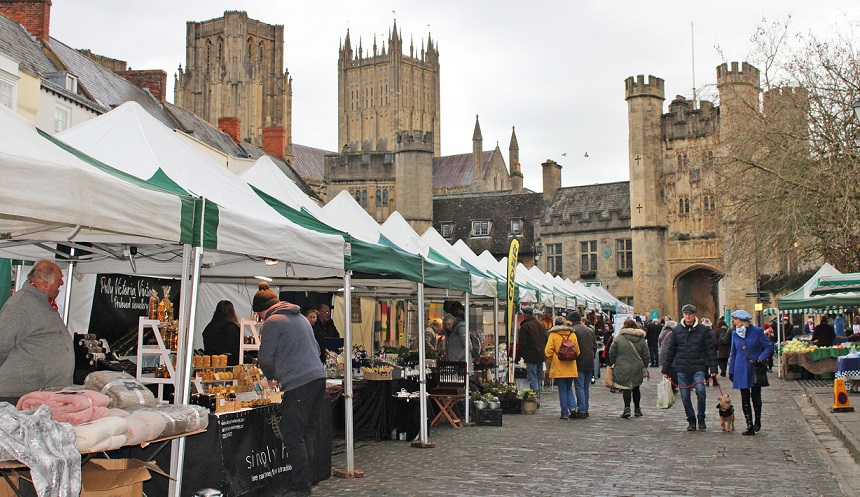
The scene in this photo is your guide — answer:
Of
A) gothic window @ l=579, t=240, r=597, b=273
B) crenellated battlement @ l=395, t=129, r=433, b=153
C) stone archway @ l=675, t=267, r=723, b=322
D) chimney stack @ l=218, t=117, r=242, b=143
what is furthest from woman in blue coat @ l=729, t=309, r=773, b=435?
crenellated battlement @ l=395, t=129, r=433, b=153

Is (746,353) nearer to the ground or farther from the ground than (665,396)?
farther from the ground

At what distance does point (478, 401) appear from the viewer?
13.8m

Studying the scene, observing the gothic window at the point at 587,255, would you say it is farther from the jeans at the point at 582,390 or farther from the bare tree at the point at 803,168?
the jeans at the point at 582,390

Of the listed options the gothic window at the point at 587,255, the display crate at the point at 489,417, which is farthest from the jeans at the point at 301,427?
the gothic window at the point at 587,255

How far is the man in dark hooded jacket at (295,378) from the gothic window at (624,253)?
48.6 metres

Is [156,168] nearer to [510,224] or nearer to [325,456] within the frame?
[325,456]

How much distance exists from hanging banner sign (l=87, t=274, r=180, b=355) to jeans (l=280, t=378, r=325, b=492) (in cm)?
505

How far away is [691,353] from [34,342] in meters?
9.45

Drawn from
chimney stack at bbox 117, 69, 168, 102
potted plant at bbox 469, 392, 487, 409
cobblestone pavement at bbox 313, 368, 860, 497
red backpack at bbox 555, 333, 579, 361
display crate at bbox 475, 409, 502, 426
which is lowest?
cobblestone pavement at bbox 313, 368, 860, 497

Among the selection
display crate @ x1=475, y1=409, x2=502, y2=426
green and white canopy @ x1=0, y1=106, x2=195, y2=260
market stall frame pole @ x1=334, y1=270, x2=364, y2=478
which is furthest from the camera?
display crate @ x1=475, y1=409, x2=502, y2=426

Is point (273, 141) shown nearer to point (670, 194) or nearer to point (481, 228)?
point (481, 228)

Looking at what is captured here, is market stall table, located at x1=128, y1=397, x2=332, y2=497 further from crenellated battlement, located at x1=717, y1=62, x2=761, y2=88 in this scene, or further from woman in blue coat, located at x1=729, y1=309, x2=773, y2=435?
crenellated battlement, located at x1=717, y1=62, x2=761, y2=88

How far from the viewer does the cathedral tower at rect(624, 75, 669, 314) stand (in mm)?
52781

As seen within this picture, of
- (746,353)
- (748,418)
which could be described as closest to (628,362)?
(748,418)
